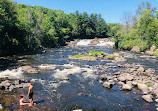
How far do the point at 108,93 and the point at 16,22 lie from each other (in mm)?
35400

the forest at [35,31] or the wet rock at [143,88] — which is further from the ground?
the forest at [35,31]

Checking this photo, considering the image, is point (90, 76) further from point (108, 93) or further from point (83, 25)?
point (83, 25)

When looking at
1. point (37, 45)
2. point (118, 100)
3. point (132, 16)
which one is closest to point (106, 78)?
point (118, 100)

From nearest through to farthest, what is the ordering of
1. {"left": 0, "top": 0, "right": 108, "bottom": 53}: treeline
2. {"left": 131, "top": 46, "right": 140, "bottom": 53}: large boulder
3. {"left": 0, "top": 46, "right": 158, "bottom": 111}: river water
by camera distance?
{"left": 0, "top": 46, "right": 158, "bottom": 111}: river water < {"left": 0, "top": 0, "right": 108, "bottom": 53}: treeline < {"left": 131, "top": 46, "right": 140, "bottom": 53}: large boulder

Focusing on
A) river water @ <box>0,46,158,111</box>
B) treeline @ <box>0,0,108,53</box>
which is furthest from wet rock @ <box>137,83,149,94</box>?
→ treeline @ <box>0,0,108,53</box>

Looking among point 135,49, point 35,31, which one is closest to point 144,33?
point 135,49

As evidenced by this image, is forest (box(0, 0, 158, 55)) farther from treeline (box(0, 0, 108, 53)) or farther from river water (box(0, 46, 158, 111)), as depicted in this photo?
river water (box(0, 46, 158, 111))

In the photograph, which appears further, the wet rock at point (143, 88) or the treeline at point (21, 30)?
the treeline at point (21, 30)

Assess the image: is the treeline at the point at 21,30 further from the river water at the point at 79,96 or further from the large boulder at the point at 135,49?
the large boulder at the point at 135,49

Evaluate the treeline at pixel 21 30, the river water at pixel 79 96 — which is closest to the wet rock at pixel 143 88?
the river water at pixel 79 96

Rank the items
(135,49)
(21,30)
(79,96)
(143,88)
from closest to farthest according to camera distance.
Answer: (79,96) < (143,88) < (21,30) < (135,49)

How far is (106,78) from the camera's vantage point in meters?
21.2

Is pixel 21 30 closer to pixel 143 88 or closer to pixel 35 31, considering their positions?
pixel 35 31

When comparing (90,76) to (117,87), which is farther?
(90,76)
